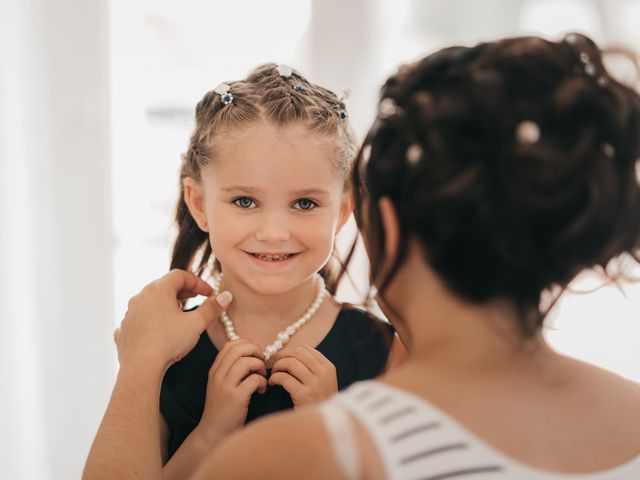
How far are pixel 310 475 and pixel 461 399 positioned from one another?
179 mm

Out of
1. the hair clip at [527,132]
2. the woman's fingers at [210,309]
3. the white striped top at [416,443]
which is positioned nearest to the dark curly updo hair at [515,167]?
the hair clip at [527,132]

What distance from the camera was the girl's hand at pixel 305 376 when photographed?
3.89ft

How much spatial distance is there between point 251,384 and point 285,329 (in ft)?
0.63

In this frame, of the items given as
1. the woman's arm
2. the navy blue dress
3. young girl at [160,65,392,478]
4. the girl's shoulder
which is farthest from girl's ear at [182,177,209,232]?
the girl's shoulder

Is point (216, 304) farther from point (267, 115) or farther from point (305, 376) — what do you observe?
point (267, 115)

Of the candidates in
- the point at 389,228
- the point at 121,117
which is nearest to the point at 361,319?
the point at 389,228

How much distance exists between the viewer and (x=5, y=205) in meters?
2.17

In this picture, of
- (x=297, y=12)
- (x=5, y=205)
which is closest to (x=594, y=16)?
(x=297, y=12)

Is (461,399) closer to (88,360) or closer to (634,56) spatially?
(634,56)

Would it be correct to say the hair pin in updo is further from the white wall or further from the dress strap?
the white wall

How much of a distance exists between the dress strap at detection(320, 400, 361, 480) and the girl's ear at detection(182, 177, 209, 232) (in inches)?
28.1

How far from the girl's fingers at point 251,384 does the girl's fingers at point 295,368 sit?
4 centimetres

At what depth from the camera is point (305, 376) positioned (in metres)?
1.20

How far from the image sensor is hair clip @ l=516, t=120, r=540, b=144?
71 cm
